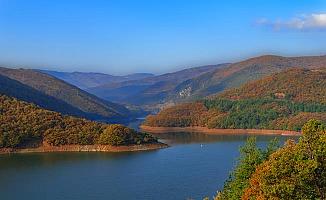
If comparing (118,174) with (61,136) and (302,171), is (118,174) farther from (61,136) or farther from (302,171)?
(302,171)

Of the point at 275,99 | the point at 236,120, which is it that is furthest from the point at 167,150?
the point at 275,99

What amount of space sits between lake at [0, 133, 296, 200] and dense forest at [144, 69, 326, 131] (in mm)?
42010

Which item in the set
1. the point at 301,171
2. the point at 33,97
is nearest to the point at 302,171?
the point at 301,171

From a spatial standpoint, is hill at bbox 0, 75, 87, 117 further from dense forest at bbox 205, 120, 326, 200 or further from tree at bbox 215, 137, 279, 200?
dense forest at bbox 205, 120, 326, 200

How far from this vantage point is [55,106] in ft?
453

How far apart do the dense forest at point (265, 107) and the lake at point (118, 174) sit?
42.0 metres

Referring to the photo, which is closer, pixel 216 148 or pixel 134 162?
pixel 134 162

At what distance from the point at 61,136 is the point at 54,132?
58.6 inches

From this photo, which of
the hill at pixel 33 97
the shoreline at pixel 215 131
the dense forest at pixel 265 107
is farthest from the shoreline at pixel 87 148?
the dense forest at pixel 265 107

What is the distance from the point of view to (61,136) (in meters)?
86.6

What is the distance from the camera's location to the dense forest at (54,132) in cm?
8481

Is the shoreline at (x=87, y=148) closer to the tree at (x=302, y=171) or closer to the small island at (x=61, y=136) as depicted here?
the small island at (x=61, y=136)

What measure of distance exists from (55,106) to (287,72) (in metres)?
72.6

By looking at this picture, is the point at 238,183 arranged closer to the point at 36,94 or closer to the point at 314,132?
the point at 314,132
